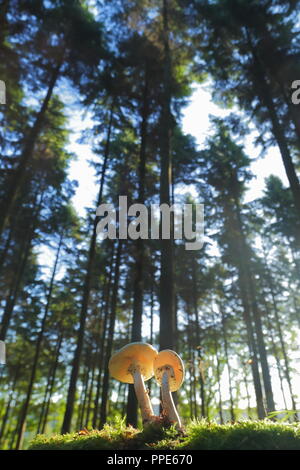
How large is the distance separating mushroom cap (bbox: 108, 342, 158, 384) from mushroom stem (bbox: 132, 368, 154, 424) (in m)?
0.11

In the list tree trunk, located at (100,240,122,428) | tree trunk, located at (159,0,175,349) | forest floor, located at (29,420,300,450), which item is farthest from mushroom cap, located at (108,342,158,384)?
tree trunk, located at (100,240,122,428)

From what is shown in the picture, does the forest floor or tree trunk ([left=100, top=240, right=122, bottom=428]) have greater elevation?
tree trunk ([left=100, top=240, right=122, bottom=428])

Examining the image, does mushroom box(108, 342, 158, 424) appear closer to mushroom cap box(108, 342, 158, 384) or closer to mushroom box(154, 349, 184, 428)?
mushroom cap box(108, 342, 158, 384)

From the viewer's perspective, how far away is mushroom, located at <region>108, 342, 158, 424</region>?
3.62 meters

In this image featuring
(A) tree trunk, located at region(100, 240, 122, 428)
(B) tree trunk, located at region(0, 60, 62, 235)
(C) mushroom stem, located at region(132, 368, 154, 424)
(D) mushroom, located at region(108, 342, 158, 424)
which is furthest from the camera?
(A) tree trunk, located at region(100, 240, 122, 428)

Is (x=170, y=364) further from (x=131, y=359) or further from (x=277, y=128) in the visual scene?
(x=277, y=128)

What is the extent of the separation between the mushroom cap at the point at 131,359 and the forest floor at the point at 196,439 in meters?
0.79

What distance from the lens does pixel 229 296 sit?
20.1m

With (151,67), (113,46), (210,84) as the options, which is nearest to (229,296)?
(210,84)

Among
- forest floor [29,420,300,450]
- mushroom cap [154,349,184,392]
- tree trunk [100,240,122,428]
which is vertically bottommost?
forest floor [29,420,300,450]

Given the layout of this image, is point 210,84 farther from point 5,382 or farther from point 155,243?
point 5,382

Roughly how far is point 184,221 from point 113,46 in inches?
399

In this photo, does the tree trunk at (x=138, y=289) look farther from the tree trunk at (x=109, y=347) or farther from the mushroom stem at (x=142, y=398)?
the mushroom stem at (x=142, y=398)

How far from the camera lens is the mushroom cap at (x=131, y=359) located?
3.67m
